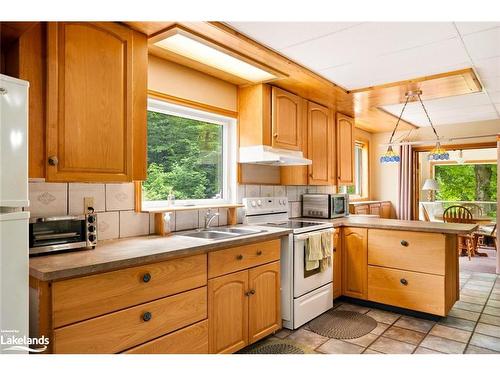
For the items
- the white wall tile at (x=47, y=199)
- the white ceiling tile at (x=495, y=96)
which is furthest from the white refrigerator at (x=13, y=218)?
the white ceiling tile at (x=495, y=96)

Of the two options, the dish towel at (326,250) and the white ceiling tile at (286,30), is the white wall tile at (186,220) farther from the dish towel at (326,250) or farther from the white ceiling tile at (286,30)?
the white ceiling tile at (286,30)

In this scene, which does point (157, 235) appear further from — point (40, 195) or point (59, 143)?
point (59, 143)

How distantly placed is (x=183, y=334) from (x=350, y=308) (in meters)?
2.03

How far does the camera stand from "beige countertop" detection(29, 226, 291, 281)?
1.46 metres

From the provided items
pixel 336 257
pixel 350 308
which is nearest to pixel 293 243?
pixel 336 257

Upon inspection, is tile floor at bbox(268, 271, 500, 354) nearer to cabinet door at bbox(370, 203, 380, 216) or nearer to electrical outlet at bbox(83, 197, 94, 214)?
electrical outlet at bbox(83, 197, 94, 214)

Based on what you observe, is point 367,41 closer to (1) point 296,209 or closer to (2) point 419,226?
(2) point 419,226

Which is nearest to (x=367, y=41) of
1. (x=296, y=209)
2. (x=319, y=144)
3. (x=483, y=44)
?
(x=483, y=44)

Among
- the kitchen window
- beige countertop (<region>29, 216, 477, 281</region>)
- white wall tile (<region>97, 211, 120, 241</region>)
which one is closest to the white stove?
beige countertop (<region>29, 216, 477, 281</region>)

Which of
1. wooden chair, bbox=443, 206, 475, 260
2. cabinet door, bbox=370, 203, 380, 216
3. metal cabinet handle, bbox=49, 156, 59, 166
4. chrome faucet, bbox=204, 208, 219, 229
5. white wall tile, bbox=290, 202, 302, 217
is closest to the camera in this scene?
metal cabinet handle, bbox=49, 156, 59, 166

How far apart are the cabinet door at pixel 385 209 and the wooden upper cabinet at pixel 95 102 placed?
187 inches

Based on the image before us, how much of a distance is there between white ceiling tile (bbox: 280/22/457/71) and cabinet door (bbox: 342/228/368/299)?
1.70 meters

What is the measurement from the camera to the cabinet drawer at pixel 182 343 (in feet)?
5.82

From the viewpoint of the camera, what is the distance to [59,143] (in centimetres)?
172
